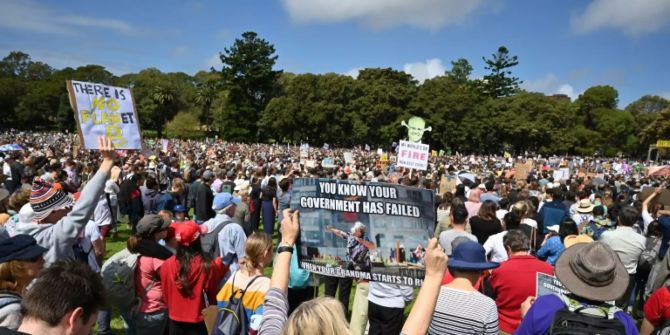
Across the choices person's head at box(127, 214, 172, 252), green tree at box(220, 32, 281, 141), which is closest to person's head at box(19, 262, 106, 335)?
person's head at box(127, 214, 172, 252)

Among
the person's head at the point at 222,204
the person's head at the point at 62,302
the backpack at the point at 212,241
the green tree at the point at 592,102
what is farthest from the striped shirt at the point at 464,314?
the green tree at the point at 592,102

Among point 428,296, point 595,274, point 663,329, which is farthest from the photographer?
point 663,329

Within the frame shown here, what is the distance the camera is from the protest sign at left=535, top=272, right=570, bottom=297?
3.13m

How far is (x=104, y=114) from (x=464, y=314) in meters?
4.06

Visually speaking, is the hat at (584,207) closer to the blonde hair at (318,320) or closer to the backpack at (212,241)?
the backpack at (212,241)

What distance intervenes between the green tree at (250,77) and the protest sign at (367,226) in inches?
2777

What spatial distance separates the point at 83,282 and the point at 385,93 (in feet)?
215

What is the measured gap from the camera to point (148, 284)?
14.3 ft

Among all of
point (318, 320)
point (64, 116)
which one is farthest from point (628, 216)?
point (64, 116)

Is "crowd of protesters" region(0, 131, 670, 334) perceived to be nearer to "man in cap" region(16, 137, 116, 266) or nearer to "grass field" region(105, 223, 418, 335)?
"man in cap" region(16, 137, 116, 266)

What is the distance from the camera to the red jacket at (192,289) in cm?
405

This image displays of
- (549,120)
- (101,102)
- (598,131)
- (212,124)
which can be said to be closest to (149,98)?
(212,124)

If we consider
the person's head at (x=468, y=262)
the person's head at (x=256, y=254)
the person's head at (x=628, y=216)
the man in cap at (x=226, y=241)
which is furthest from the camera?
the person's head at (x=628, y=216)

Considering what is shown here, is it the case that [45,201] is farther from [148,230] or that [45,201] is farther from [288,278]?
[288,278]
